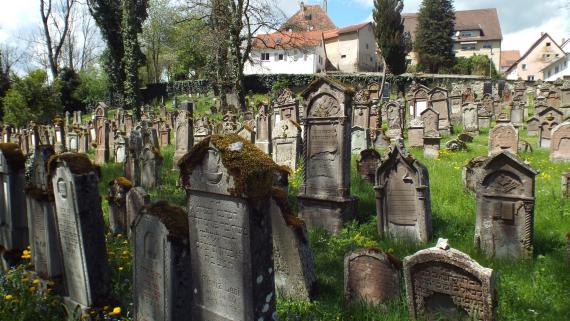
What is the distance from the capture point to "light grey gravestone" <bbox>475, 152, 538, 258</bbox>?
582cm

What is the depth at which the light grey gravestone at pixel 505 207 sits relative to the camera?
229 inches

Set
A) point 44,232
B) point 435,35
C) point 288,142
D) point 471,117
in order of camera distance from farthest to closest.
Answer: point 435,35
point 471,117
point 288,142
point 44,232

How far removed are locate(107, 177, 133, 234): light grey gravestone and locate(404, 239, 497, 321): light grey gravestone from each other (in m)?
5.35

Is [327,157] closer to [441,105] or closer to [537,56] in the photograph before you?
[441,105]

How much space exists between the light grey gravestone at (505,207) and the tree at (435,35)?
48.6 meters

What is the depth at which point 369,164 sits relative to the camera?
1007cm

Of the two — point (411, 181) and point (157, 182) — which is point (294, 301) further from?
point (157, 182)

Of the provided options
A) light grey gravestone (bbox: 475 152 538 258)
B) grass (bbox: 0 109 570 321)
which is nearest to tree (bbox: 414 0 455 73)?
grass (bbox: 0 109 570 321)

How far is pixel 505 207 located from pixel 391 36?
41.4m

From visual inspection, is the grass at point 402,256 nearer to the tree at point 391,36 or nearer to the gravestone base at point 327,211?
the gravestone base at point 327,211

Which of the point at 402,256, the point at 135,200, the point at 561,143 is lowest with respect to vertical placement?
the point at 402,256

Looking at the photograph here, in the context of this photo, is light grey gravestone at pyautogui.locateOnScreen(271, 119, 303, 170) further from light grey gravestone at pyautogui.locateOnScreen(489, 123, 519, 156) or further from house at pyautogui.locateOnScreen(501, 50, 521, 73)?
house at pyautogui.locateOnScreen(501, 50, 521, 73)

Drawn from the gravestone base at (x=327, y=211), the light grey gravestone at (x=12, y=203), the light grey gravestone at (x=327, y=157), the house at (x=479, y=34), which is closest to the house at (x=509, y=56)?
the house at (x=479, y=34)

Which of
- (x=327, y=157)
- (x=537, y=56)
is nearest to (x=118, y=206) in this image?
(x=327, y=157)
